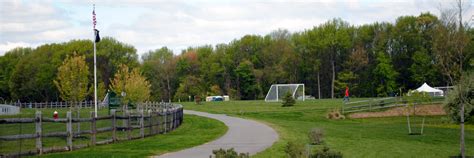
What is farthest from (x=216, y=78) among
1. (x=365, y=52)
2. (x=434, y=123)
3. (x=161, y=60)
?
(x=434, y=123)

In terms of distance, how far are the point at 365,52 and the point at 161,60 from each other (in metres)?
43.0

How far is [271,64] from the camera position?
96.6m

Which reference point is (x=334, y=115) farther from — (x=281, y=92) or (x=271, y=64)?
(x=271, y=64)

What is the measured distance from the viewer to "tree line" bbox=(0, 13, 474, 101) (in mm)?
83500

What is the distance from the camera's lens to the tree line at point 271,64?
83500mm

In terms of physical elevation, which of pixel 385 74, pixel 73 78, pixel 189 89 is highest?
pixel 385 74

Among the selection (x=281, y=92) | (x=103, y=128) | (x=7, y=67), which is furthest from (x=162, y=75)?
(x=103, y=128)

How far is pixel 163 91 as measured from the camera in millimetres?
102938

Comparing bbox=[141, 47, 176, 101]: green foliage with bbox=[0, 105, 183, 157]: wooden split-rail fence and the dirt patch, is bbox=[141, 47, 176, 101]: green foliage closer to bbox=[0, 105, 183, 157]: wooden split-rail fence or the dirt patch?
the dirt patch

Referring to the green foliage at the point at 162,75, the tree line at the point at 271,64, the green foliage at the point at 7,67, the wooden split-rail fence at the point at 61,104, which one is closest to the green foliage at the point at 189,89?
the tree line at the point at 271,64

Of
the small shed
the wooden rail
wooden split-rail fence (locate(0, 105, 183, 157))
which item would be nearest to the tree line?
the small shed

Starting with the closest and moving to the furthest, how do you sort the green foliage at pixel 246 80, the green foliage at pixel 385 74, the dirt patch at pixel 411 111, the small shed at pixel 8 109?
the dirt patch at pixel 411 111, the small shed at pixel 8 109, the green foliage at pixel 385 74, the green foliage at pixel 246 80

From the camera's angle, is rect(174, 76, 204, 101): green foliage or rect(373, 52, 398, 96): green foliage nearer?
rect(373, 52, 398, 96): green foliage

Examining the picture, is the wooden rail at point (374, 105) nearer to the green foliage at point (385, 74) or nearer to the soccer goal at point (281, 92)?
the soccer goal at point (281, 92)
